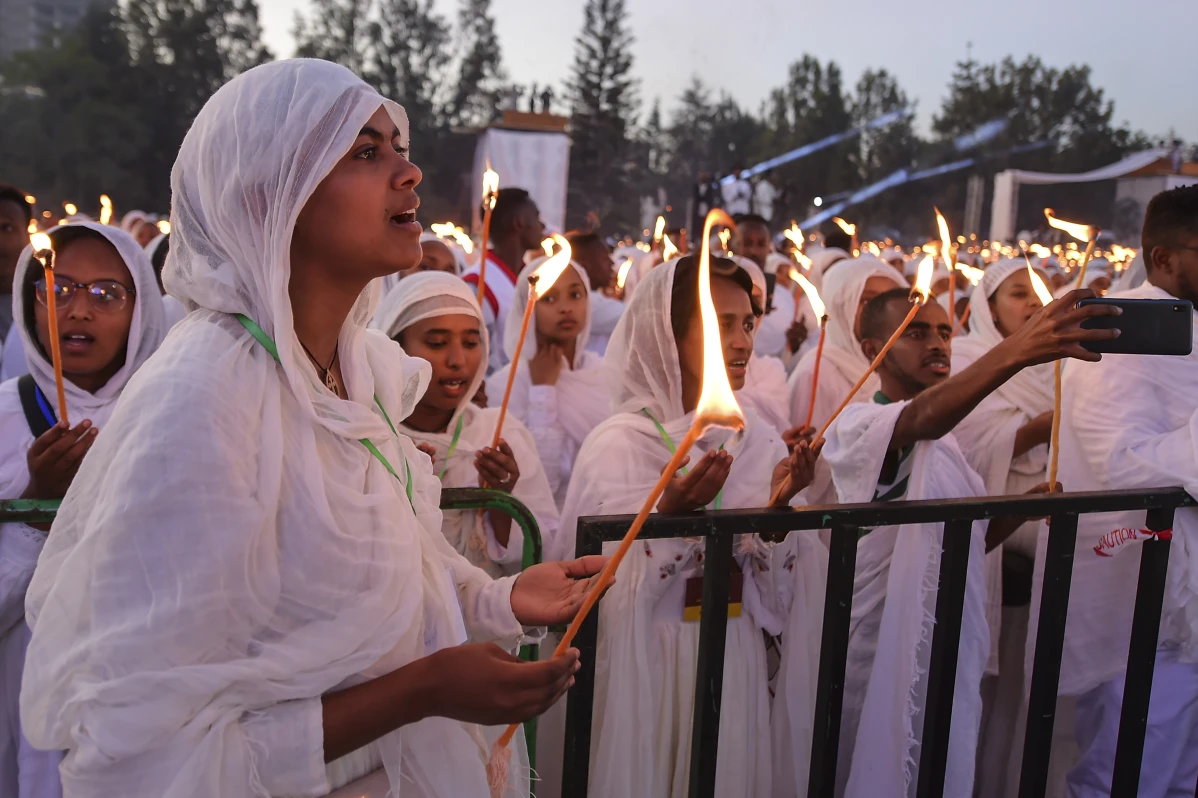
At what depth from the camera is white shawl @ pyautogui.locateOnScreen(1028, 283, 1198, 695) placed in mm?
2785

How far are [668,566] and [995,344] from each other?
223 centimetres

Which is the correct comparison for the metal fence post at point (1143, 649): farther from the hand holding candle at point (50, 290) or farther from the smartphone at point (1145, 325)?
the hand holding candle at point (50, 290)

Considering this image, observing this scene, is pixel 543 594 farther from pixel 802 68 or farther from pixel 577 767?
pixel 802 68


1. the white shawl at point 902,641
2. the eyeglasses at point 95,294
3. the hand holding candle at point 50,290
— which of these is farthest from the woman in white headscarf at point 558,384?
the hand holding candle at point 50,290

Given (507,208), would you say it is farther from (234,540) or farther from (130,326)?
(234,540)

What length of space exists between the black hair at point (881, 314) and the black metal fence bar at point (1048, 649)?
1.61 metres

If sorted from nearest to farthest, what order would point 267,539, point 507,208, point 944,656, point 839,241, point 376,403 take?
point 267,539 → point 376,403 → point 944,656 → point 507,208 → point 839,241

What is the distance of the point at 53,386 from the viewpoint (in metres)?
2.56

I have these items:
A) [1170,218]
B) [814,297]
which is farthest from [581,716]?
[1170,218]

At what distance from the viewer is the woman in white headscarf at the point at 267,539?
1.24m

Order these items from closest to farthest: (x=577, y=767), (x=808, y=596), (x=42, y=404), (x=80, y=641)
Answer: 1. (x=80, y=641)
2. (x=577, y=767)
3. (x=42, y=404)
4. (x=808, y=596)

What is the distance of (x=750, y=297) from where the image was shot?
118 inches

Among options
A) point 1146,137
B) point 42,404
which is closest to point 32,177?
point 42,404

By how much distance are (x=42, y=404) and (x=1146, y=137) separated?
5648 cm
